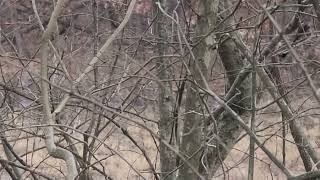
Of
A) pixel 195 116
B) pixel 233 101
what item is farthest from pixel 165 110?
pixel 195 116

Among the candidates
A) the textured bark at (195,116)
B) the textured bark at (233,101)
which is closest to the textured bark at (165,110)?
the textured bark at (233,101)

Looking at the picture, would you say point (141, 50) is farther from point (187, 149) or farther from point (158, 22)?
point (187, 149)

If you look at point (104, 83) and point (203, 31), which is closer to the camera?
point (203, 31)

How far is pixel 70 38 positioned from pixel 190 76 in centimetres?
208

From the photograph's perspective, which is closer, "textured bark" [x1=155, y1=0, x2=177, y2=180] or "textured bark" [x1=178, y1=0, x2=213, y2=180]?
"textured bark" [x1=178, y1=0, x2=213, y2=180]

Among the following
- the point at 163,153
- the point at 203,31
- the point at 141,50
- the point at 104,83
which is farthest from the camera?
the point at 141,50

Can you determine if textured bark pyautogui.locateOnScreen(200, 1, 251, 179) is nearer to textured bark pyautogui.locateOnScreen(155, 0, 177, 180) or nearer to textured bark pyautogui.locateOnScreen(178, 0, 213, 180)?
textured bark pyautogui.locateOnScreen(155, 0, 177, 180)

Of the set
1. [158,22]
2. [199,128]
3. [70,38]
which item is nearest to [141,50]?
[70,38]

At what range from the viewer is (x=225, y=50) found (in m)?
3.41

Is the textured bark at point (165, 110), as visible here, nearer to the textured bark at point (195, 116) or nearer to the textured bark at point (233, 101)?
the textured bark at point (233, 101)

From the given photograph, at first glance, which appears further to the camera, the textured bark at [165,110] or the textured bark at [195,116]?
the textured bark at [165,110]

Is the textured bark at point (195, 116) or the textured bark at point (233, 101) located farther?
the textured bark at point (233, 101)

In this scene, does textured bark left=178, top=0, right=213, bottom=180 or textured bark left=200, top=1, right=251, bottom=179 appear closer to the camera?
textured bark left=178, top=0, right=213, bottom=180

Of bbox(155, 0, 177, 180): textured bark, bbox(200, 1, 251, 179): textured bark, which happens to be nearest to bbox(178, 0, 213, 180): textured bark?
bbox(155, 0, 177, 180): textured bark
